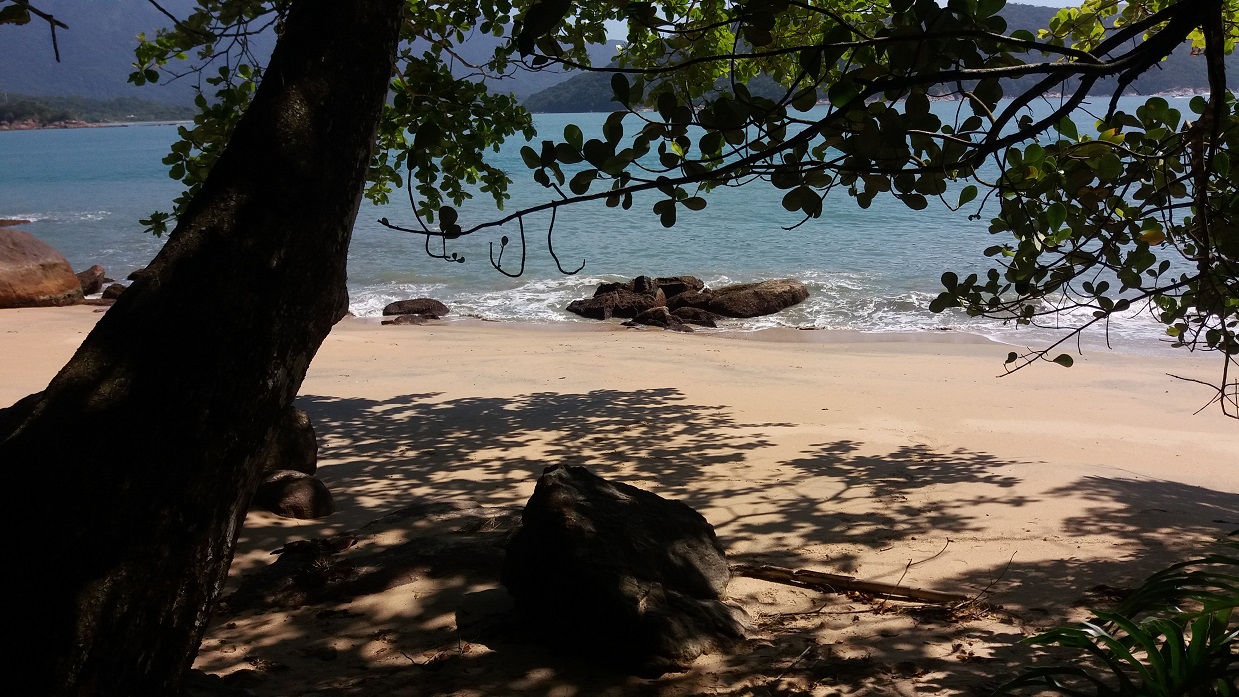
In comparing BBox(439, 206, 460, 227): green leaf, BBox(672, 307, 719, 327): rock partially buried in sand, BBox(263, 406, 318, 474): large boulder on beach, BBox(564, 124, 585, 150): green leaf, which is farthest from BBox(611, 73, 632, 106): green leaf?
BBox(672, 307, 719, 327): rock partially buried in sand

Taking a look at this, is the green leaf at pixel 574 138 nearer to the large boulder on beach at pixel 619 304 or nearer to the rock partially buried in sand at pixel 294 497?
the rock partially buried in sand at pixel 294 497

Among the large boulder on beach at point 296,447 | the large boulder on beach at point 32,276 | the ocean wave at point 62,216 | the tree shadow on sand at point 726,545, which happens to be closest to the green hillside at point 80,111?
the ocean wave at point 62,216

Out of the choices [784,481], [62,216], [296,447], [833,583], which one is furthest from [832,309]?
[62,216]

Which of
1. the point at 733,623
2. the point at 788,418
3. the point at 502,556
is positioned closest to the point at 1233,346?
the point at 733,623

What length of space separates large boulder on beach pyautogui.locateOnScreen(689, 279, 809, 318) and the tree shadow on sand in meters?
9.52

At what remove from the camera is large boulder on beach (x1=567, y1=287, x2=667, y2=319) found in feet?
59.0

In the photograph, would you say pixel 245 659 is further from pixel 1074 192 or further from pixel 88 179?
pixel 88 179

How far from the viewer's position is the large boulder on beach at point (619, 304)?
59.0 feet

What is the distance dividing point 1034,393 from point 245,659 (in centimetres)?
940

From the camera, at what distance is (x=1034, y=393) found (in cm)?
1048

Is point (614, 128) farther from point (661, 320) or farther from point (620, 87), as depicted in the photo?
point (661, 320)

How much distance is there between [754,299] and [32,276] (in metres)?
13.4

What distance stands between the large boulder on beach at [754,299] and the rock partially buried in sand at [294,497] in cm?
1298

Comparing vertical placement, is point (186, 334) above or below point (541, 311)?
above
